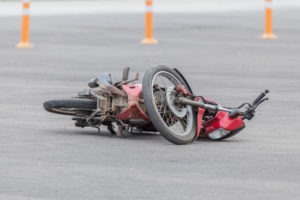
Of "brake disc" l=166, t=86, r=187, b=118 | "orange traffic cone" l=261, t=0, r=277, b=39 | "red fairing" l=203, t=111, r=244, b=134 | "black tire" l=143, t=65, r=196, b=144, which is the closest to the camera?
"black tire" l=143, t=65, r=196, b=144

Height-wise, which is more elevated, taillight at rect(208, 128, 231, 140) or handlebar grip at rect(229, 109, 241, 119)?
handlebar grip at rect(229, 109, 241, 119)

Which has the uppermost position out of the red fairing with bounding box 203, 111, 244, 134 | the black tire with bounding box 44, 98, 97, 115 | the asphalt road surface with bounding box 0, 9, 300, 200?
the black tire with bounding box 44, 98, 97, 115

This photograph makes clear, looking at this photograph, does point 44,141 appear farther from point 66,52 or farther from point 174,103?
point 66,52

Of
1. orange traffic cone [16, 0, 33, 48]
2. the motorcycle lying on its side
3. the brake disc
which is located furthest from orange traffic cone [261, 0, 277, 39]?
the brake disc

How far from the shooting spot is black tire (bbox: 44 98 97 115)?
36.0 ft

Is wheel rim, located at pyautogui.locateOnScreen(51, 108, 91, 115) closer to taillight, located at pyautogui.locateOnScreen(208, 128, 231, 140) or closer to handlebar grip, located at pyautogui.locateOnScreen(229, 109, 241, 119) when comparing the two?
taillight, located at pyautogui.locateOnScreen(208, 128, 231, 140)

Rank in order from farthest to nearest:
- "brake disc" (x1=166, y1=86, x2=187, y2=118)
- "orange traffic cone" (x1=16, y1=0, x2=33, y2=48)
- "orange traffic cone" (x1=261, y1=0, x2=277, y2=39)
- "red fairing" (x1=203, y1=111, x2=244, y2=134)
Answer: "orange traffic cone" (x1=261, y1=0, x2=277, y2=39)
"orange traffic cone" (x1=16, y1=0, x2=33, y2=48)
"red fairing" (x1=203, y1=111, x2=244, y2=134)
"brake disc" (x1=166, y1=86, x2=187, y2=118)

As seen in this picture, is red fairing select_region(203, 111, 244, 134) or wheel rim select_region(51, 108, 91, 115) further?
wheel rim select_region(51, 108, 91, 115)

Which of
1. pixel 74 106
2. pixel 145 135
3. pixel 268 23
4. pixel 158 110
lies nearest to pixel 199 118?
pixel 158 110

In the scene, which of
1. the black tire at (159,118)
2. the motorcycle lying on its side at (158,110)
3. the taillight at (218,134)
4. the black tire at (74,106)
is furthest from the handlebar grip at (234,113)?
the black tire at (74,106)

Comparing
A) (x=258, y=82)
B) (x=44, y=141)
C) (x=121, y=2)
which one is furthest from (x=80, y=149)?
(x=121, y=2)

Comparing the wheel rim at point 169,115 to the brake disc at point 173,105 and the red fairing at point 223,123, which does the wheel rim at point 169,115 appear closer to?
the brake disc at point 173,105

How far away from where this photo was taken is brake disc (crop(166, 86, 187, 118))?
10.6 m

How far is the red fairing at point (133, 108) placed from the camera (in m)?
10.6
